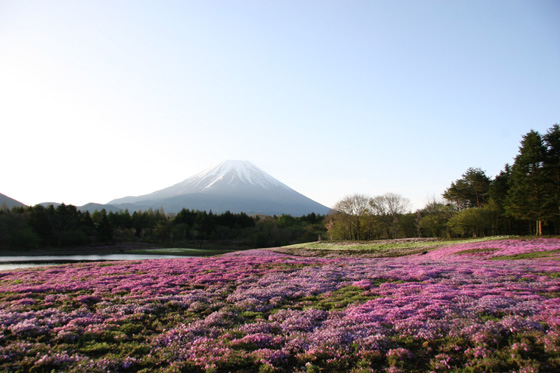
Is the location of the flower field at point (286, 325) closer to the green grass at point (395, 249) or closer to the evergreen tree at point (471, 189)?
the green grass at point (395, 249)

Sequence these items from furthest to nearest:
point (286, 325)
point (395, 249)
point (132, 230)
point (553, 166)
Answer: point (132, 230) < point (395, 249) < point (553, 166) < point (286, 325)

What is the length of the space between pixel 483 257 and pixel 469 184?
6102 centimetres

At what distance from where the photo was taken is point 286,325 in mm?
10914

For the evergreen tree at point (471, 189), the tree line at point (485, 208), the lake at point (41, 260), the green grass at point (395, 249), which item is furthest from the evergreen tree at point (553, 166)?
the lake at point (41, 260)

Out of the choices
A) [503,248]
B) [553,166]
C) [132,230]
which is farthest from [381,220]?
[132,230]

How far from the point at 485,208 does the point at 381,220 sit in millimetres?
27543

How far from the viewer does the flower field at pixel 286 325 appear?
7.89 m

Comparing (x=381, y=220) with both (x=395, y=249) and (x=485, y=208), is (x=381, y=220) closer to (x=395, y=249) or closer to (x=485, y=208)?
(x=485, y=208)

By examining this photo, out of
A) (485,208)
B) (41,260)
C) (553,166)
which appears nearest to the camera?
(553,166)

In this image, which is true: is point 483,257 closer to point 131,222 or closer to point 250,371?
point 250,371

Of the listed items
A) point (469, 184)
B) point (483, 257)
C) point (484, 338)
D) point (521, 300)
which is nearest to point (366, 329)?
point (484, 338)

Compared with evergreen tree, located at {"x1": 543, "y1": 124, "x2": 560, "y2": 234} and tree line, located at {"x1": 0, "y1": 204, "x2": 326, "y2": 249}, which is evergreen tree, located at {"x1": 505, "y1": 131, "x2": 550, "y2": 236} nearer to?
evergreen tree, located at {"x1": 543, "y1": 124, "x2": 560, "y2": 234}

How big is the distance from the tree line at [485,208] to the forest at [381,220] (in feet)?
0.45

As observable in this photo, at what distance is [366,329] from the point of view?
32.6ft
